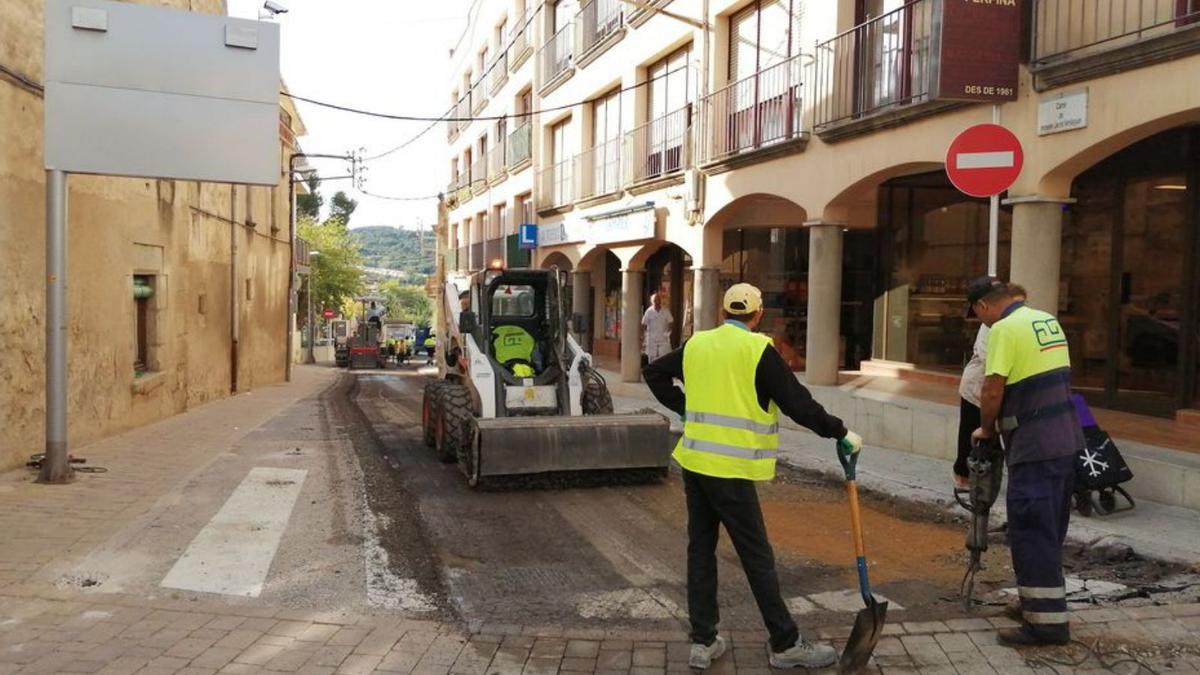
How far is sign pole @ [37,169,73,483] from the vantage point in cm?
688

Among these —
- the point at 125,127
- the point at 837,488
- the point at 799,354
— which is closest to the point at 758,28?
the point at 799,354

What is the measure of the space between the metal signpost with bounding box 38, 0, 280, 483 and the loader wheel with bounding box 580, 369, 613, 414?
359 cm

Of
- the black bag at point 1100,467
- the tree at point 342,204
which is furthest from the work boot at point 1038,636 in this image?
the tree at point 342,204

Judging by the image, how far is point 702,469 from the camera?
3.84 meters

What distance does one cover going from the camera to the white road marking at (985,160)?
6.59 m

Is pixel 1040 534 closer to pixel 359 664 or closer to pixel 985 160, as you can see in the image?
pixel 359 664

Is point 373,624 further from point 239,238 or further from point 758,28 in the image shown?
point 239,238

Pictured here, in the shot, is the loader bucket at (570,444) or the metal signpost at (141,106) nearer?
the metal signpost at (141,106)

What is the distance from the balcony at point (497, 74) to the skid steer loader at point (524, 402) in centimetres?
1825

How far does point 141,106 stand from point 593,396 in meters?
4.88

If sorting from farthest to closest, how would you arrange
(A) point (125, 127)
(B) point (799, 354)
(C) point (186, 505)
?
(B) point (799, 354), (A) point (125, 127), (C) point (186, 505)

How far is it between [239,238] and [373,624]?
48.9ft

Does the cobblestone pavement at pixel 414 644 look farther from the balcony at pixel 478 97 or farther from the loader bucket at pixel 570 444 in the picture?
the balcony at pixel 478 97

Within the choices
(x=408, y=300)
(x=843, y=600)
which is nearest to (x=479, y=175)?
(x=843, y=600)
